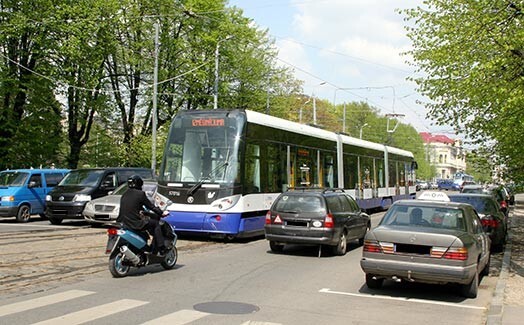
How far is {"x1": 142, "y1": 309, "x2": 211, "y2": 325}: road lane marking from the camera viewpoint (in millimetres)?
7000

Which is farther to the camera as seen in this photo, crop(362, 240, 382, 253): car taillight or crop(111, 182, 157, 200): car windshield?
crop(111, 182, 157, 200): car windshield

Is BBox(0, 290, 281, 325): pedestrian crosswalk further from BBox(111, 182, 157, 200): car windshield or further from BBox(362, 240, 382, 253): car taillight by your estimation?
BBox(111, 182, 157, 200): car windshield

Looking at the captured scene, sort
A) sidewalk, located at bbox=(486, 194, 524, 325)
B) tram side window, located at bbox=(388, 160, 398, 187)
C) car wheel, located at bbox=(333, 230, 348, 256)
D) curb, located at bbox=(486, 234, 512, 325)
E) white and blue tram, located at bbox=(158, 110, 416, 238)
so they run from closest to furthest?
curb, located at bbox=(486, 234, 512, 325) < sidewalk, located at bbox=(486, 194, 524, 325) < car wheel, located at bbox=(333, 230, 348, 256) < white and blue tram, located at bbox=(158, 110, 416, 238) < tram side window, located at bbox=(388, 160, 398, 187)

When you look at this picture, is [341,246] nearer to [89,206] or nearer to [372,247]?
[372,247]

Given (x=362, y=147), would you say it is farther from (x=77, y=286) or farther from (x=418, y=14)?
(x=77, y=286)

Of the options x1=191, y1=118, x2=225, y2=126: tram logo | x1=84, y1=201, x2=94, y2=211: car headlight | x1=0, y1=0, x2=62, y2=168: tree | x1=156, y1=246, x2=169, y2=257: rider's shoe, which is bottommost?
x1=156, y1=246, x2=169, y2=257: rider's shoe

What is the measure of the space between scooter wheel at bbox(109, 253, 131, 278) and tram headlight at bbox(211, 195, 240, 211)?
5.48 m

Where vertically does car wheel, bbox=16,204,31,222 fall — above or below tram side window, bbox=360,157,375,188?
below

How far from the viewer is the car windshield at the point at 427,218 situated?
9.59 metres

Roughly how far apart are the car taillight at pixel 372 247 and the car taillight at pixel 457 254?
100 centimetres

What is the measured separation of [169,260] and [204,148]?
18.0ft

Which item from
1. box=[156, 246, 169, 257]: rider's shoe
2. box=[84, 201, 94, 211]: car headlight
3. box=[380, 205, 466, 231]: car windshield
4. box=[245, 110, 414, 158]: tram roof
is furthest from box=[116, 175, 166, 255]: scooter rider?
box=[84, 201, 94, 211]: car headlight

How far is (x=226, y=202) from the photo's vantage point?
50.6 ft

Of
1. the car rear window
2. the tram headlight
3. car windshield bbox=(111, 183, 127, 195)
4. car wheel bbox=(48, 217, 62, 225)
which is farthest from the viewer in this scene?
car wheel bbox=(48, 217, 62, 225)
